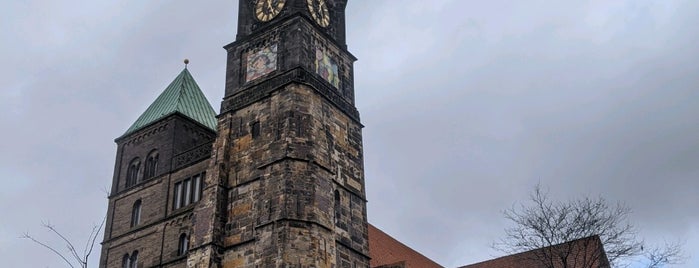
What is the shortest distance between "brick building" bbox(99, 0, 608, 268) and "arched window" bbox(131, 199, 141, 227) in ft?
0.15

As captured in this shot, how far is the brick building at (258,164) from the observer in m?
26.1

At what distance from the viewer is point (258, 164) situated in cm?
2775

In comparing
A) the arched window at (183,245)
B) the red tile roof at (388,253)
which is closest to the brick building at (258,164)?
the arched window at (183,245)

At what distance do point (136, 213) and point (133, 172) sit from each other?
76.8 inches

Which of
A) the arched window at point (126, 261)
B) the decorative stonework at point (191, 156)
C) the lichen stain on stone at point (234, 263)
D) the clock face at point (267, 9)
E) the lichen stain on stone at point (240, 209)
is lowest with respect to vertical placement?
the lichen stain on stone at point (234, 263)

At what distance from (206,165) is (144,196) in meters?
3.31

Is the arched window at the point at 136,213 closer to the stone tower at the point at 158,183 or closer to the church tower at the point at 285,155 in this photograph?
the stone tower at the point at 158,183

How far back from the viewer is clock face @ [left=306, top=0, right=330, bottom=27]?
32.0 metres

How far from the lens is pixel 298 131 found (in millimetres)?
27406

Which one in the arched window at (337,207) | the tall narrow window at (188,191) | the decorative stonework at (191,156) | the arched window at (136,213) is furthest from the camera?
the arched window at (136,213)

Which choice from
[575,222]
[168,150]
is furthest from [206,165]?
[575,222]

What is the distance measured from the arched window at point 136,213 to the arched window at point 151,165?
1097mm

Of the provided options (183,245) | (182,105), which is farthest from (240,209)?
(182,105)

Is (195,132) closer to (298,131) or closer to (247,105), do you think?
(247,105)
